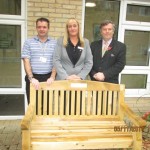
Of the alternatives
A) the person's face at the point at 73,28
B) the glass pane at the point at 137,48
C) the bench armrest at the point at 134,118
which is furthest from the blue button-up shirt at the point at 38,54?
the glass pane at the point at 137,48

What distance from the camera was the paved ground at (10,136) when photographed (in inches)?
137

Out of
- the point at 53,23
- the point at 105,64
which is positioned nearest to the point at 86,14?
the point at 53,23

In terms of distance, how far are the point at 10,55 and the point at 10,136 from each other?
1486mm

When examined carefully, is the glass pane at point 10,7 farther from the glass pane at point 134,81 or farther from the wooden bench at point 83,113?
the glass pane at point 134,81

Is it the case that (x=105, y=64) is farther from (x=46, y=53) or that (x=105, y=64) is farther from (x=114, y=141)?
(x=114, y=141)

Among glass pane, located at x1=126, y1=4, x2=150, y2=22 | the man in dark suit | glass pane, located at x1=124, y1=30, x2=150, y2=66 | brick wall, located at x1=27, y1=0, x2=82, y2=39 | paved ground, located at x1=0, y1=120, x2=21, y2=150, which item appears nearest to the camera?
the man in dark suit

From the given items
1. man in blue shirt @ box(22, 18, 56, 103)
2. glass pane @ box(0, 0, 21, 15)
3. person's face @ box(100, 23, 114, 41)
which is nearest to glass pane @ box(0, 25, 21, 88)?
glass pane @ box(0, 0, 21, 15)

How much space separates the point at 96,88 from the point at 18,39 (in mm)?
1963

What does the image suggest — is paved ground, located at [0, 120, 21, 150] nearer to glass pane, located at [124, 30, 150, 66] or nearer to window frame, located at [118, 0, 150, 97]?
window frame, located at [118, 0, 150, 97]

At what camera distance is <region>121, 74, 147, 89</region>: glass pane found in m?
4.97

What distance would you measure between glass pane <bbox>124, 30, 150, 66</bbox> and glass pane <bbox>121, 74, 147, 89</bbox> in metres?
0.27

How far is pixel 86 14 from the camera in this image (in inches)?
177

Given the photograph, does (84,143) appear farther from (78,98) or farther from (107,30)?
(107,30)

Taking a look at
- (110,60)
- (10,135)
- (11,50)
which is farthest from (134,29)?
(10,135)
